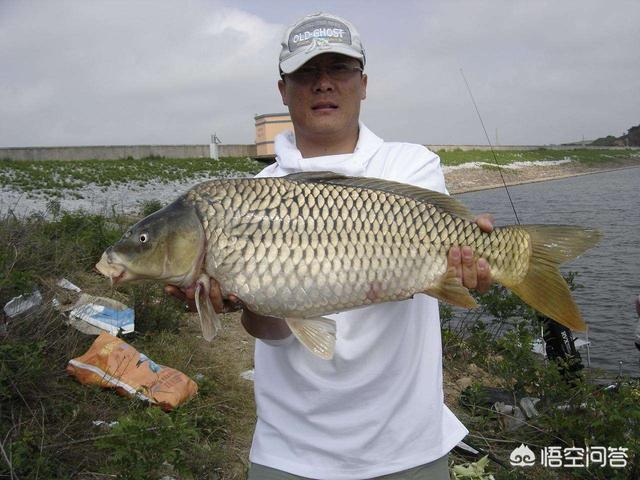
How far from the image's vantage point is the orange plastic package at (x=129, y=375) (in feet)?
10.1

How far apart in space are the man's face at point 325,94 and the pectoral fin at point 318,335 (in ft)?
2.10

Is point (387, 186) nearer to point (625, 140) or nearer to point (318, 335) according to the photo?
point (318, 335)

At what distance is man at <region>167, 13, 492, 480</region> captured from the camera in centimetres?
162

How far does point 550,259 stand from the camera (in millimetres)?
1823

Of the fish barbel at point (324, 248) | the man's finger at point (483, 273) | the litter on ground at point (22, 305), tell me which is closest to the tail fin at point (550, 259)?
the fish barbel at point (324, 248)

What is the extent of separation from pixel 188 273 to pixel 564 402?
250 centimetres

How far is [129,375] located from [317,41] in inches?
86.1

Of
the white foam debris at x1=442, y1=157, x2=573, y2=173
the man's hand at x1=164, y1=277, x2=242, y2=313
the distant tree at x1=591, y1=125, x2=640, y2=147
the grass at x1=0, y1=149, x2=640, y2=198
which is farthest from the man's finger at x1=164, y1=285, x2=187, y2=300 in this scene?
the distant tree at x1=591, y1=125, x2=640, y2=147

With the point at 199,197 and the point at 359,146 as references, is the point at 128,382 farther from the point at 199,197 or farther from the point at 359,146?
the point at 359,146

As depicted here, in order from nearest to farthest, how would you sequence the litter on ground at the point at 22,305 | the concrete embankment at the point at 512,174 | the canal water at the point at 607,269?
1. the litter on ground at the point at 22,305
2. the canal water at the point at 607,269
3. the concrete embankment at the point at 512,174

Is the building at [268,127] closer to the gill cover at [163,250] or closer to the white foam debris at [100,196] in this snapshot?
the white foam debris at [100,196]

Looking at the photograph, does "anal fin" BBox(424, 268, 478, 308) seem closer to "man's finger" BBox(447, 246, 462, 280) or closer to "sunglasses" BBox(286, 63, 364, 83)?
"man's finger" BBox(447, 246, 462, 280)

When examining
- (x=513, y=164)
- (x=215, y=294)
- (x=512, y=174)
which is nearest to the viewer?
(x=215, y=294)

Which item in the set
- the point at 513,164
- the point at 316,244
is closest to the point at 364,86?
the point at 316,244
